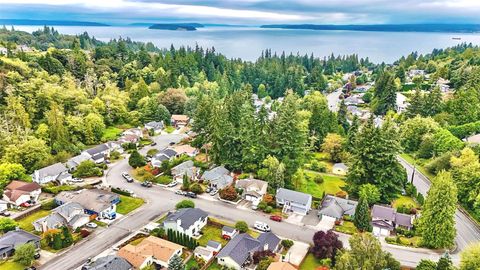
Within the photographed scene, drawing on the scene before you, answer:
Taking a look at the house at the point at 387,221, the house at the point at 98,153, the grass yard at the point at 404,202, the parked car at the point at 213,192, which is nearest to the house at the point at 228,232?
the parked car at the point at 213,192

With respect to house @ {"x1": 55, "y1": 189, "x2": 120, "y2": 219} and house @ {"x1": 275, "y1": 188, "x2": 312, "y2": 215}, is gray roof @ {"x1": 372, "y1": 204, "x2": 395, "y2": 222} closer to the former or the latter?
house @ {"x1": 275, "y1": 188, "x2": 312, "y2": 215}

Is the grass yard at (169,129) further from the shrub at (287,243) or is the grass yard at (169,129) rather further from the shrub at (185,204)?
the shrub at (287,243)

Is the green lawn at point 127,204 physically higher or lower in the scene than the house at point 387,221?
lower

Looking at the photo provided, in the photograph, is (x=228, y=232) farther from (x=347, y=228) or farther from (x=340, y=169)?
(x=340, y=169)

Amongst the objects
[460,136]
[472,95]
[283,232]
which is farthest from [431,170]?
[283,232]

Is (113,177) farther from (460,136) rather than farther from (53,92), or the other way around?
(460,136)

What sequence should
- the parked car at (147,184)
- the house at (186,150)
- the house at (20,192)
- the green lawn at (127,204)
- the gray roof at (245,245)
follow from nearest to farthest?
the gray roof at (245,245) < the green lawn at (127,204) < the house at (20,192) < the parked car at (147,184) < the house at (186,150)
